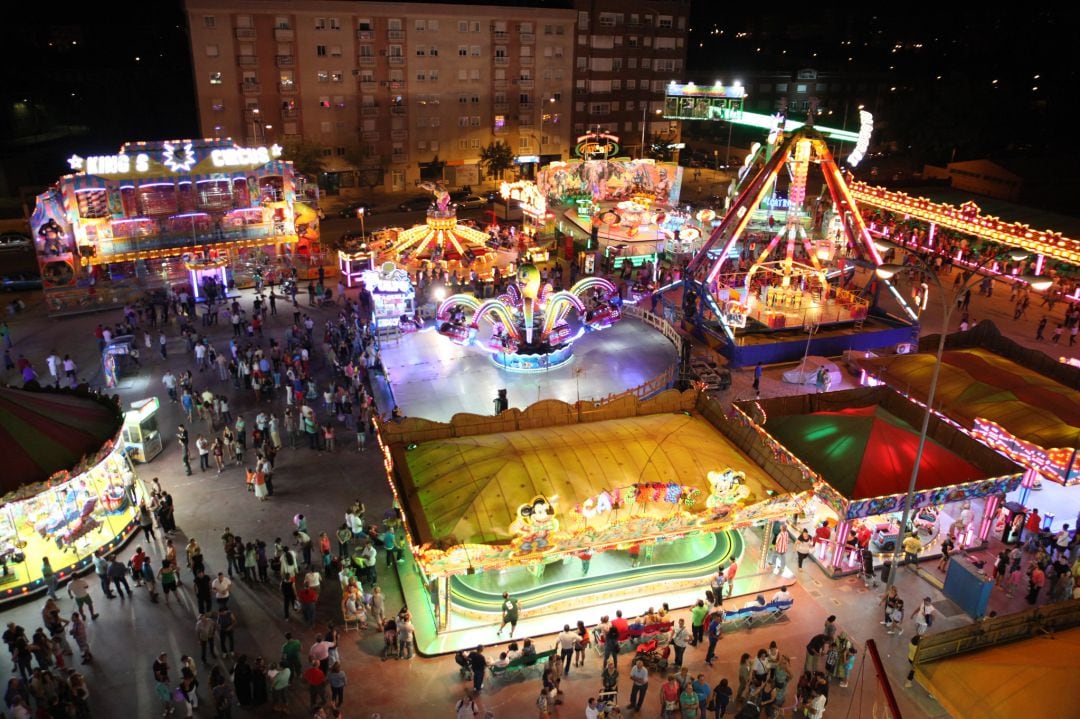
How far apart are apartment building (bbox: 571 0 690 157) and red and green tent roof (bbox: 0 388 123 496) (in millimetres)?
55213

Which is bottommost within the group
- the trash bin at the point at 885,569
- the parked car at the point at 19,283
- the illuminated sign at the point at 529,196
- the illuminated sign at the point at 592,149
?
the trash bin at the point at 885,569

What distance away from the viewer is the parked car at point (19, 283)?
39.1m

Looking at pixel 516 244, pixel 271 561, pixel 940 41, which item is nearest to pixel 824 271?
pixel 516 244

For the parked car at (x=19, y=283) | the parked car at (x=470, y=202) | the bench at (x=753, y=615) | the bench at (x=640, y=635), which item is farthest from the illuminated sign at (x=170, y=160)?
the bench at (x=753, y=615)

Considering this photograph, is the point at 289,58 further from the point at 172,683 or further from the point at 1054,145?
Result: the point at 1054,145

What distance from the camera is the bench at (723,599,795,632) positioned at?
17.6m

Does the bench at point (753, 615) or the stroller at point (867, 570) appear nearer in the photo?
the bench at point (753, 615)

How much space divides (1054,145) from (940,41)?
25192 mm

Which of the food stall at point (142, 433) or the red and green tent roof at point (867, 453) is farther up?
the red and green tent roof at point (867, 453)

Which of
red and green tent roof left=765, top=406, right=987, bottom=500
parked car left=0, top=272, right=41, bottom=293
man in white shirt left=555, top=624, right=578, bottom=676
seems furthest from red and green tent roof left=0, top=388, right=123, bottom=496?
parked car left=0, top=272, right=41, bottom=293

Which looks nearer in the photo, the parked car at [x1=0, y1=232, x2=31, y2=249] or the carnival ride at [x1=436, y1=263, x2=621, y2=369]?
the carnival ride at [x1=436, y1=263, x2=621, y2=369]

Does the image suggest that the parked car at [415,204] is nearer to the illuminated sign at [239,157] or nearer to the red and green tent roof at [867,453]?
the illuminated sign at [239,157]

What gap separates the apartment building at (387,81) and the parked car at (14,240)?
14.6 metres

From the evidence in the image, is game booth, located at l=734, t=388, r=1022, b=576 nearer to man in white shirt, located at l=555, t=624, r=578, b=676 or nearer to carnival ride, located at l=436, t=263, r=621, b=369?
man in white shirt, located at l=555, t=624, r=578, b=676
